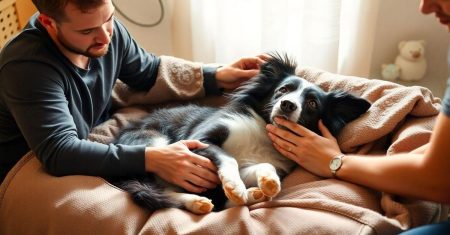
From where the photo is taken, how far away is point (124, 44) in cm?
193

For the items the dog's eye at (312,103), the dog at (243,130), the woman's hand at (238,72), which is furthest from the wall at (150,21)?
the dog's eye at (312,103)

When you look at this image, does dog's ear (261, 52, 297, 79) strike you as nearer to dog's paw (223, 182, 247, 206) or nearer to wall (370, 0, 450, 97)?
dog's paw (223, 182, 247, 206)

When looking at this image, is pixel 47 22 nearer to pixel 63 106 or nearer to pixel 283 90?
pixel 63 106

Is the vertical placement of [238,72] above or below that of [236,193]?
above

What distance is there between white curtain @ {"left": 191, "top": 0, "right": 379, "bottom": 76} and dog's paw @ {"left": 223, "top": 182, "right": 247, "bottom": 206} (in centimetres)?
119

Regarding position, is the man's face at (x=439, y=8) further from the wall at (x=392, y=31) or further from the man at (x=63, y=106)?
the wall at (x=392, y=31)

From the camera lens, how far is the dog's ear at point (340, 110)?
66.7 inches

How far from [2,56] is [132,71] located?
0.58 metres

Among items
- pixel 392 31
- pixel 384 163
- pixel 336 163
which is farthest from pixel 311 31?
pixel 384 163

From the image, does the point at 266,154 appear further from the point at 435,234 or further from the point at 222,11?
the point at 222,11

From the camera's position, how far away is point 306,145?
1.59 m

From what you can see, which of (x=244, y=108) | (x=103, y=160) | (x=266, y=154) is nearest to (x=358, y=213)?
(x=266, y=154)

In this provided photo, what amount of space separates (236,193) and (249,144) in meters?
0.33

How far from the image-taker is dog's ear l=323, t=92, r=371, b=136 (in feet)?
5.56
